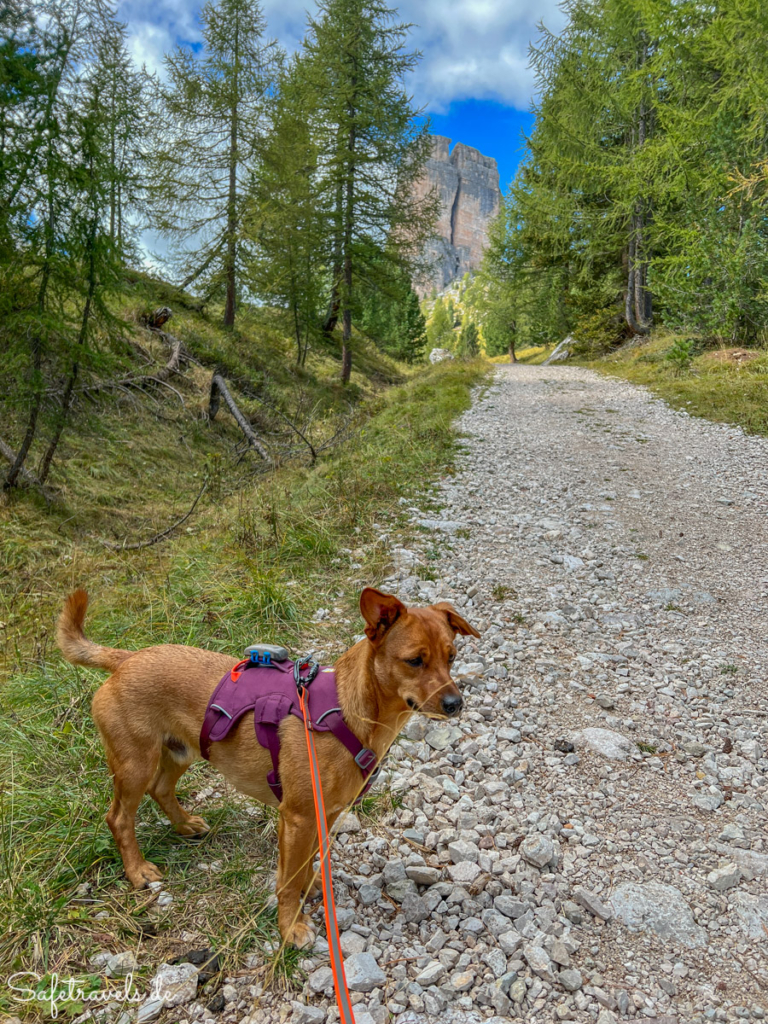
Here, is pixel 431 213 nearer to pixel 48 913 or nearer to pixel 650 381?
pixel 650 381

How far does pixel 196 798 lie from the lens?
3.19m

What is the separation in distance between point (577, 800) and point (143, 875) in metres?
2.38

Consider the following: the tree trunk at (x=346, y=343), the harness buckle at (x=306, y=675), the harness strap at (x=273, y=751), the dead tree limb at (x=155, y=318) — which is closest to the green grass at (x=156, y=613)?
the harness strap at (x=273, y=751)

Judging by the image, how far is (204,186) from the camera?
19500 millimetres

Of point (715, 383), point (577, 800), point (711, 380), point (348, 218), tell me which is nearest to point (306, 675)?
point (577, 800)

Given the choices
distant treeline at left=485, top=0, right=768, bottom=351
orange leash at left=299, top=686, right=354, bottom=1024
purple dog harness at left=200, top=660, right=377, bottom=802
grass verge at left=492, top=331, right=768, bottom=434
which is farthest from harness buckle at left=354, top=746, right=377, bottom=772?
distant treeline at left=485, top=0, right=768, bottom=351

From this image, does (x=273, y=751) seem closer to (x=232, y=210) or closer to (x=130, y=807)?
(x=130, y=807)

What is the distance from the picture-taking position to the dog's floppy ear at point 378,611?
2.37 meters

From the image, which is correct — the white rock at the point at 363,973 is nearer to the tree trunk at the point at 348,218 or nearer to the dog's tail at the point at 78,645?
the dog's tail at the point at 78,645

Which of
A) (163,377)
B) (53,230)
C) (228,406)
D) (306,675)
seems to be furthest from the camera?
(163,377)

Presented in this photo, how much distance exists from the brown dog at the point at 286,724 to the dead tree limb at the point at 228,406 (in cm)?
955

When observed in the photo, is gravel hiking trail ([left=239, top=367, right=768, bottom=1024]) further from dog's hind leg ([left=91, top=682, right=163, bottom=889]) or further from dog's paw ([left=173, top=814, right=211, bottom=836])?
dog's hind leg ([left=91, top=682, right=163, bottom=889])

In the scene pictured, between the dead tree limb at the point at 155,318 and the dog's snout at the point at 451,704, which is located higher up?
the dead tree limb at the point at 155,318

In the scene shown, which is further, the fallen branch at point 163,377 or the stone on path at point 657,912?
the fallen branch at point 163,377
